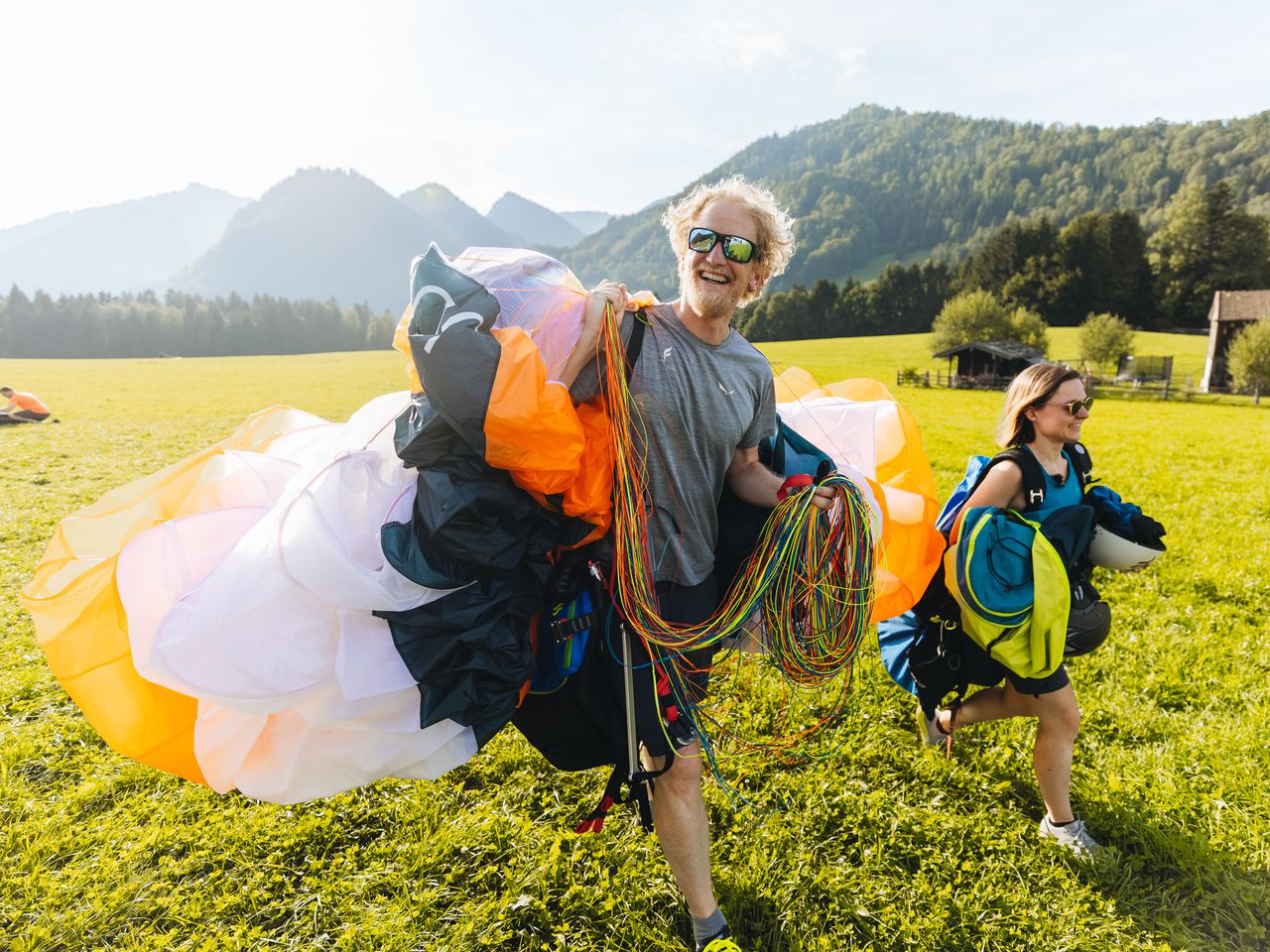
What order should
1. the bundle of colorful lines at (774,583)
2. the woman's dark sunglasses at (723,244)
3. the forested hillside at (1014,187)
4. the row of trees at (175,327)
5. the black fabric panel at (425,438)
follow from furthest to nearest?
1. the forested hillside at (1014,187)
2. the row of trees at (175,327)
3. the woman's dark sunglasses at (723,244)
4. the bundle of colorful lines at (774,583)
5. the black fabric panel at (425,438)

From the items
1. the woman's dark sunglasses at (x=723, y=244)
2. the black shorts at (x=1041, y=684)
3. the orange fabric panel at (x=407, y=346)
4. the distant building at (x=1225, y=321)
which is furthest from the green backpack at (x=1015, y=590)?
the distant building at (x=1225, y=321)

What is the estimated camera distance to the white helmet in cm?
285

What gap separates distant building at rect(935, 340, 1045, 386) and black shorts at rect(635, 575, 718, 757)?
40.5 metres

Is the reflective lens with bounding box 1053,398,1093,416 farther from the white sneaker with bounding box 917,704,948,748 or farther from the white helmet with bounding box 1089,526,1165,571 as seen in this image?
the white sneaker with bounding box 917,704,948,748

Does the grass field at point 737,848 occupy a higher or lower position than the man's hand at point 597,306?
lower

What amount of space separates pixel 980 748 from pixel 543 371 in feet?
10.3

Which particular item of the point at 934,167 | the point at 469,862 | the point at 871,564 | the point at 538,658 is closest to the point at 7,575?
the point at 469,862

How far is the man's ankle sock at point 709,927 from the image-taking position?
2.40 meters

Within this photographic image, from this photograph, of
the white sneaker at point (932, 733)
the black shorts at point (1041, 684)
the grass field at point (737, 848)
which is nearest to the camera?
the grass field at point (737, 848)

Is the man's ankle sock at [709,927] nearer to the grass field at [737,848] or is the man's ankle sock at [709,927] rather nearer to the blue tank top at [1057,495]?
the grass field at [737,848]

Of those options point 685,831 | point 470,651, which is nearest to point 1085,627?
point 685,831

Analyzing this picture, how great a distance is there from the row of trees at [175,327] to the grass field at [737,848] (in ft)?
259

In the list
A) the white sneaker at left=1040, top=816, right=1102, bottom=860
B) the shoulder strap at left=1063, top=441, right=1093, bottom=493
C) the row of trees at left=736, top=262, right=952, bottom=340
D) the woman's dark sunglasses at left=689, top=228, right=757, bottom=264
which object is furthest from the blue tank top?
the row of trees at left=736, top=262, right=952, bottom=340

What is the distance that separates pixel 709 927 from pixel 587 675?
1030 mm
